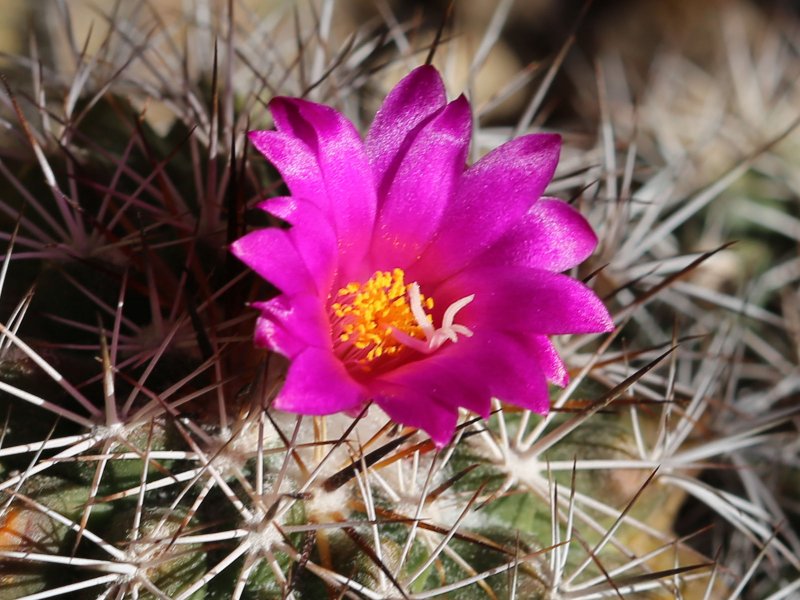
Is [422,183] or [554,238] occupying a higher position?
[422,183]

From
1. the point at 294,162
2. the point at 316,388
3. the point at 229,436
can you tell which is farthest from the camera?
the point at 229,436

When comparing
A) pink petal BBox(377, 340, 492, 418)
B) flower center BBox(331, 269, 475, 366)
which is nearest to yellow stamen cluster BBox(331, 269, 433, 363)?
flower center BBox(331, 269, 475, 366)

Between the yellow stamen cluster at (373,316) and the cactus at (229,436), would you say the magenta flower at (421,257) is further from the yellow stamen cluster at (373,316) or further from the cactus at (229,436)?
the cactus at (229,436)

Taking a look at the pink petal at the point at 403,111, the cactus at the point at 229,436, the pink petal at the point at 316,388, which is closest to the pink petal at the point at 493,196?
the pink petal at the point at 403,111

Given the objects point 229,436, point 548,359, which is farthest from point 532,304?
point 229,436

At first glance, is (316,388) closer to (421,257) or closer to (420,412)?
(420,412)

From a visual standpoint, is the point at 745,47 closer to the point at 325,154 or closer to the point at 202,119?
the point at 202,119
